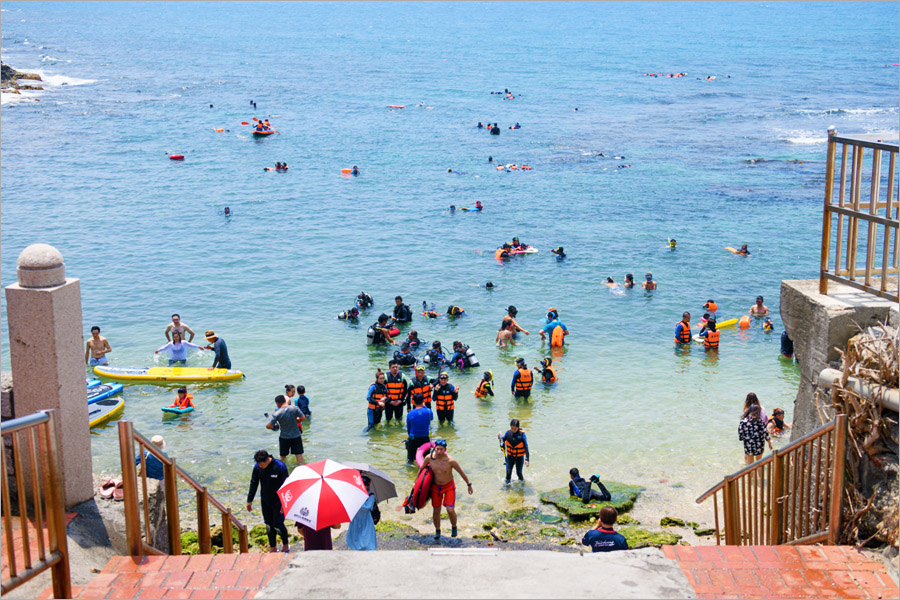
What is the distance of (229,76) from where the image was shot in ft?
305

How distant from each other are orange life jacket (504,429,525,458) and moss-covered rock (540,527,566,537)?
5.68 ft

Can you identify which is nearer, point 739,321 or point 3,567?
point 3,567

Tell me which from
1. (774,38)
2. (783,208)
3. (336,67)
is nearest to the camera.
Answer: (783,208)

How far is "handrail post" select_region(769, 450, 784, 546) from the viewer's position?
7.10 m

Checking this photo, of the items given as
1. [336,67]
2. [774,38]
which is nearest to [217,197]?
[336,67]

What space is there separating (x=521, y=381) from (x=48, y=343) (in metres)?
12.2

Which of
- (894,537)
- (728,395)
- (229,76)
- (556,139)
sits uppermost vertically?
(229,76)

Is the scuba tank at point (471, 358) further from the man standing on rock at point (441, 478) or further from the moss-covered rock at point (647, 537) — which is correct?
the man standing on rock at point (441, 478)

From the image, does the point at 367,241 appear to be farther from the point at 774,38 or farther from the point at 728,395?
the point at 774,38

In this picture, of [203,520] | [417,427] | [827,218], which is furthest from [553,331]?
[203,520]

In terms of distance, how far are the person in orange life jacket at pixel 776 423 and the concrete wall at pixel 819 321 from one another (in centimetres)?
591

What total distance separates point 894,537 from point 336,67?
103 m

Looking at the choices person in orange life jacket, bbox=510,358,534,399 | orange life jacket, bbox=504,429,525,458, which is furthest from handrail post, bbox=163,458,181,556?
Answer: person in orange life jacket, bbox=510,358,534,399

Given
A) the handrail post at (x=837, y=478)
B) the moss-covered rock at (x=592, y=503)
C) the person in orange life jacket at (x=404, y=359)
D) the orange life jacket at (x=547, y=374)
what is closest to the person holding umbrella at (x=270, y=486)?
the moss-covered rock at (x=592, y=503)
